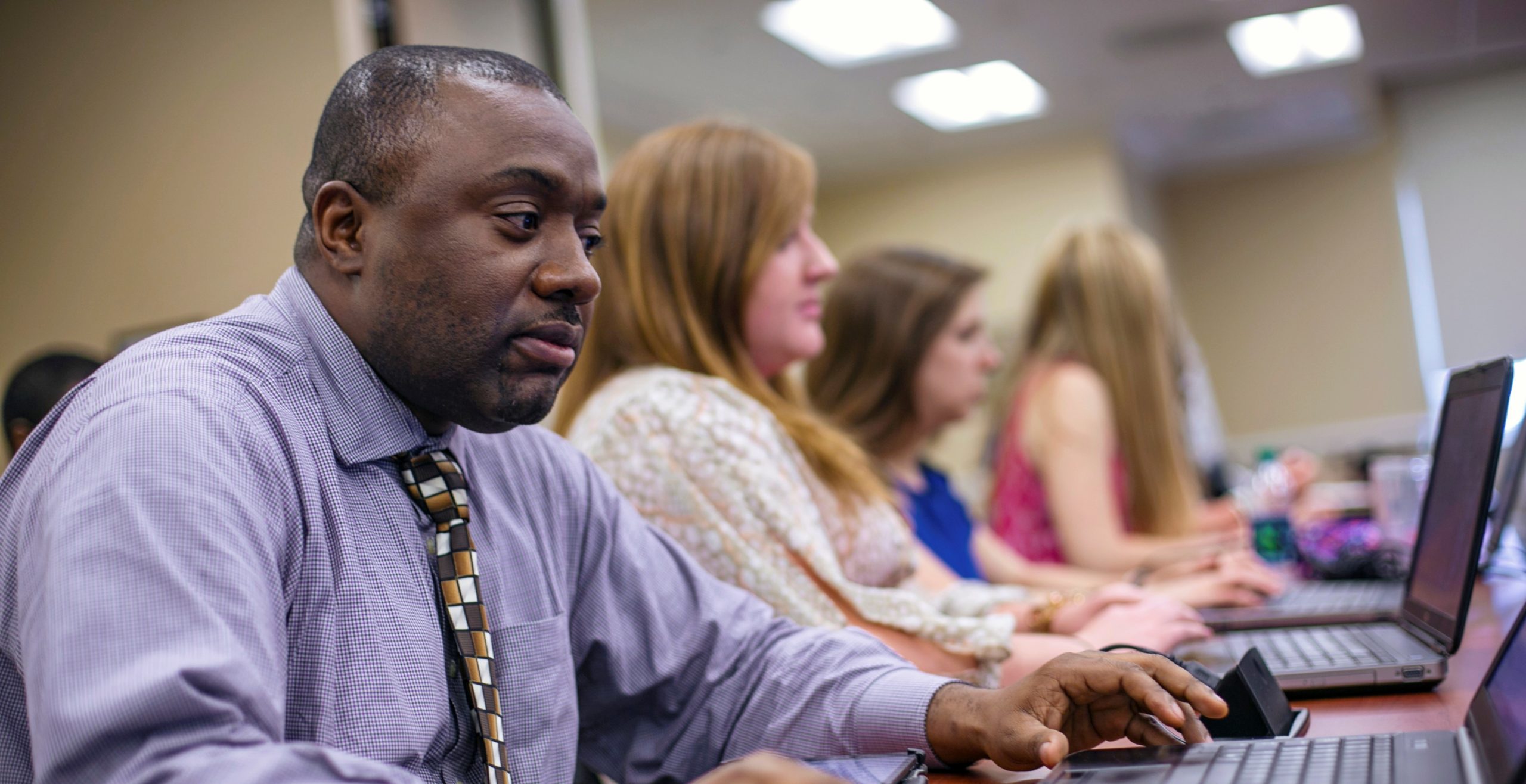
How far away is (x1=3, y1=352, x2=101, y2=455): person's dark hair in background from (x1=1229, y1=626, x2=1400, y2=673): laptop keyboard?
1.93 metres

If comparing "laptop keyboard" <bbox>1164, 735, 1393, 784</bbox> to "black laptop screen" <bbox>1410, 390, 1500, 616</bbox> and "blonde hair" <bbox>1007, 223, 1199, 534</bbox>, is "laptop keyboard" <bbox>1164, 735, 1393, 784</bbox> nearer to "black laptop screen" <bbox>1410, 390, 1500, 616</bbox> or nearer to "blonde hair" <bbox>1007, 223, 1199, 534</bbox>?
"black laptop screen" <bbox>1410, 390, 1500, 616</bbox>

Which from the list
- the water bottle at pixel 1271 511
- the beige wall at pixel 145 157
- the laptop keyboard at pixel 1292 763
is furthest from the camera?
the water bottle at pixel 1271 511

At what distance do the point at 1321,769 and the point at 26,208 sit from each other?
2.61 metres

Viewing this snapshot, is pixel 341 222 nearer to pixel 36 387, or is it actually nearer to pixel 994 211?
pixel 36 387

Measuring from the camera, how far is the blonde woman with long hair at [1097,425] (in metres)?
2.72

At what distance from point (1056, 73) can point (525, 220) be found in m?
5.11

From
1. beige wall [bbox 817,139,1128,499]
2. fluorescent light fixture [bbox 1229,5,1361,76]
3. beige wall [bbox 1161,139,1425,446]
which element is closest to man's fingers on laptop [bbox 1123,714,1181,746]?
fluorescent light fixture [bbox 1229,5,1361,76]

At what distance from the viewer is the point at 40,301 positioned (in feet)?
8.12

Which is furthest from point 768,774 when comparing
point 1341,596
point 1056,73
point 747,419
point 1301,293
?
point 1301,293

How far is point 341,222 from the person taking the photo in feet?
3.07

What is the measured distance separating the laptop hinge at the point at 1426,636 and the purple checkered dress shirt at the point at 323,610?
1.86ft

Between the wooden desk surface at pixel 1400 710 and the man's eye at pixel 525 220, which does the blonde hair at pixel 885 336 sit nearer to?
the wooden desk surface at pixel 1400 710

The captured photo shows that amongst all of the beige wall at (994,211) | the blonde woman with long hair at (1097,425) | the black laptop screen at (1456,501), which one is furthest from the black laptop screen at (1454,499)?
the beige wall at (994,211)

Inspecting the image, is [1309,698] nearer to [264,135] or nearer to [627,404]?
[627,404]
